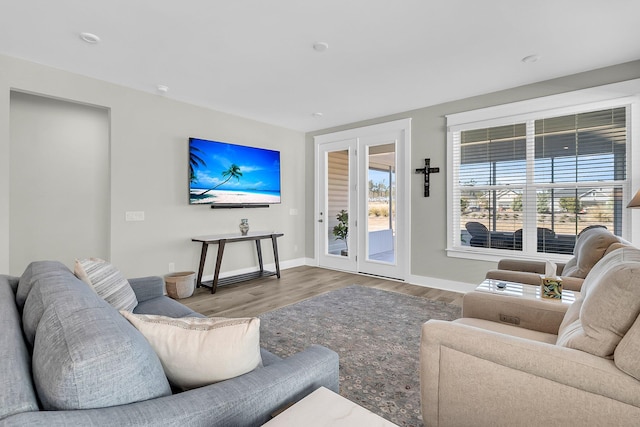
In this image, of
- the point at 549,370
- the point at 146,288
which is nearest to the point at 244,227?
the point at 146,288

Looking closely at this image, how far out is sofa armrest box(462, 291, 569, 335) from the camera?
5.87ft

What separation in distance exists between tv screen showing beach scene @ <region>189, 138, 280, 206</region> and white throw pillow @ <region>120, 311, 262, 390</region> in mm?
3598

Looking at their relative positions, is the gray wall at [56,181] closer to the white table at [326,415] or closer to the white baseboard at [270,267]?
the white baseboard at [270,267]

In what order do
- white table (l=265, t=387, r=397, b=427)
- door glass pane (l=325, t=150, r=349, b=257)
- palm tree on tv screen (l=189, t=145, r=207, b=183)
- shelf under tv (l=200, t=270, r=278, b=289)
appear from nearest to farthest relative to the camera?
white table (l=265, t=387, r=397, b=427) → palm tree on tv screen (l=189, t=145, r=207, b=183) → shelf under tv (l=200, t=270, r=278, b=289) → door glass pane (l=325, t=150, r=349, b=257)

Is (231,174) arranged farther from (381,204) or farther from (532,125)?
(532,125)

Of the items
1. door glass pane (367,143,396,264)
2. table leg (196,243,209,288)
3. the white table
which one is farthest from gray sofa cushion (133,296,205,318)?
door glass pane (367,143,396,264)

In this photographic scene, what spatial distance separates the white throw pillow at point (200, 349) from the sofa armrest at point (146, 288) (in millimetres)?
1560

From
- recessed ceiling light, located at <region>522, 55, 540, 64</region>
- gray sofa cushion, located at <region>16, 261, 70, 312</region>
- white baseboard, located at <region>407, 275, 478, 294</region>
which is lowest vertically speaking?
white baseboard, located at <region>407, 275, 478, 294</region>

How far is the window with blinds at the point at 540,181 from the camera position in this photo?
3.28 meters

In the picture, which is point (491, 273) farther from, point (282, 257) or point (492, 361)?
point (282, 257)

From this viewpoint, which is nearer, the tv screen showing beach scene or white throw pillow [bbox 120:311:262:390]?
white throw pillow [bbox 120:311:262:390]

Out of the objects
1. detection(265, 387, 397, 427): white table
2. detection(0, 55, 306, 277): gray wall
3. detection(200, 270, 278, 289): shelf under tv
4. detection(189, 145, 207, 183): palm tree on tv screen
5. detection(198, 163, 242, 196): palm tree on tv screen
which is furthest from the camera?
detection(198, 163, 242, 196): palm tree on tv screen

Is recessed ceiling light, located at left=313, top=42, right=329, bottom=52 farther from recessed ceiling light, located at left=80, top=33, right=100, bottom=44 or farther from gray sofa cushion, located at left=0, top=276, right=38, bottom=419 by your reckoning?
gray sofa cushion, located at left=0, top=276, right=38, bottom=419

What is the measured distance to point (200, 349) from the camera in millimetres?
978
